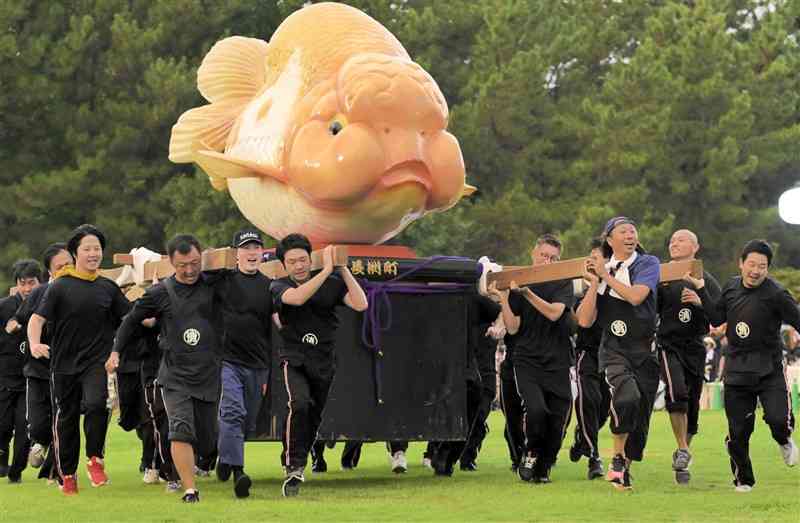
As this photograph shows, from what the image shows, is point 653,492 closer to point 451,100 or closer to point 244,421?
point 244,421

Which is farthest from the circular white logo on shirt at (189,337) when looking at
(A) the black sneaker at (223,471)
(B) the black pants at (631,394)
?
(B) the black pants at (631,394)

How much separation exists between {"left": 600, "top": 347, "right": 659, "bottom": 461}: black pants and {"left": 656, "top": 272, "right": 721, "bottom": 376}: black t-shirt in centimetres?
137

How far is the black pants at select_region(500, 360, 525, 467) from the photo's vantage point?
13.4 metres

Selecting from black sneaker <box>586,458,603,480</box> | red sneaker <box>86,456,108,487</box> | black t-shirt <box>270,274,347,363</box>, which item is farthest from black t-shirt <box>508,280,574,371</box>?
red sneaker <box>86,456,108,487</box>

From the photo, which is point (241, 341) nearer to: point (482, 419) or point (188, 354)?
point (188, 354)

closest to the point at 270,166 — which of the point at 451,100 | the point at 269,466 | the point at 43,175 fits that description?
the point at 269,466

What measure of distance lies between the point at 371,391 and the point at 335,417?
1.20 ft

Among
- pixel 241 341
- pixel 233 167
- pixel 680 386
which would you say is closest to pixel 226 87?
pixel 233 167

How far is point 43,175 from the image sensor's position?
3381 centimetres

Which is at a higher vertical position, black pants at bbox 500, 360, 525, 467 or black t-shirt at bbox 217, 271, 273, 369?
Result: black t-shirt at bbox 217, 271, 273, 369

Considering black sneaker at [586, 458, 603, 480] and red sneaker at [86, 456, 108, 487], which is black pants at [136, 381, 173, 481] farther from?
black sneaker at [586, 458, 603, 480]

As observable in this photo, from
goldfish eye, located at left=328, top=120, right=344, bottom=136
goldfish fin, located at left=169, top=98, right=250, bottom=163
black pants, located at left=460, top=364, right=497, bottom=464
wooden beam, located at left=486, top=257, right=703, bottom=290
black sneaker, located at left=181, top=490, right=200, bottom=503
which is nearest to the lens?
black sneaker, located at left=181, top=490, right=200, bottom=503

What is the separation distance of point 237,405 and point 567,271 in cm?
260

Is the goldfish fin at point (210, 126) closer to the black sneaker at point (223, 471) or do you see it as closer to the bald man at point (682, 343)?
the black sneaker at point (223, 471)
